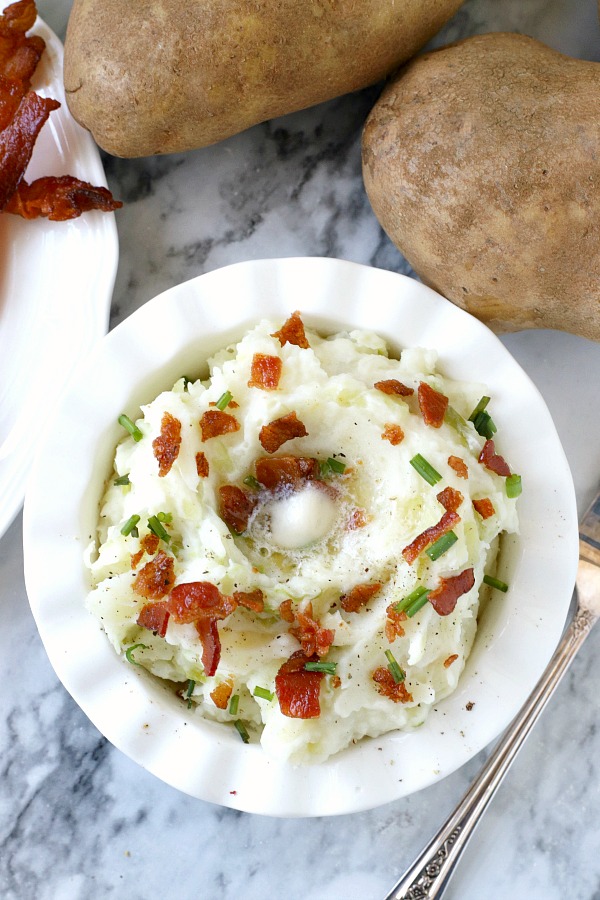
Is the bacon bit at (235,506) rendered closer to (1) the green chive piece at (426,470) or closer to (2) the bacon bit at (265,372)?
(2) the bacon bit at (265,372)

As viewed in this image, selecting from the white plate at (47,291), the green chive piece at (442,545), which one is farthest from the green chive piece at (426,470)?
the white plate at (47,291)

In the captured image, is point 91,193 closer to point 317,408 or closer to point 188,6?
point 188,6

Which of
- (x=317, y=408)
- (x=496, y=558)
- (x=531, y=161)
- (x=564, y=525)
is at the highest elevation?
(x=531, y=161)

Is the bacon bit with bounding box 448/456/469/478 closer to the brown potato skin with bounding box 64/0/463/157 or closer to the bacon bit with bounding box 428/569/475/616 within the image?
the bacon bit with bounding box 428/569/475/616

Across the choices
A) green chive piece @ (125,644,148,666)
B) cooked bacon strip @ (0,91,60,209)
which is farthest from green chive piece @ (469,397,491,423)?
cooked bacon strip @ (0,91,60,209)

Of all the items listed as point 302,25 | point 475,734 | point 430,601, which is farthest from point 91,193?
point 475,734

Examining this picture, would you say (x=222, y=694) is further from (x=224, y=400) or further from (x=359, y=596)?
(x=224, y=400)
